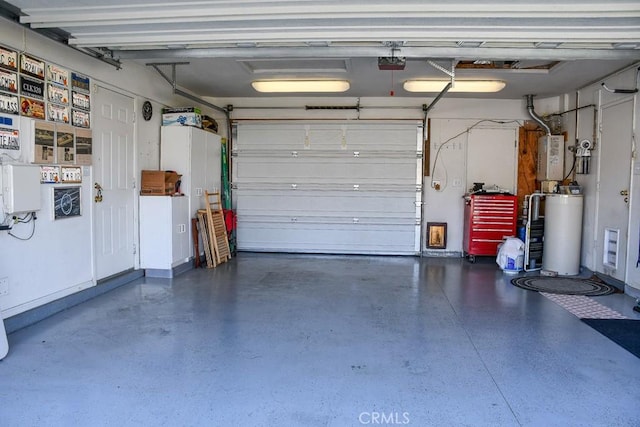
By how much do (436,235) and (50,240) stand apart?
5.65 m

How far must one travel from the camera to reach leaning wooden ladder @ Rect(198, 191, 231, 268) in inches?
248

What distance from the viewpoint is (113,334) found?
346cm

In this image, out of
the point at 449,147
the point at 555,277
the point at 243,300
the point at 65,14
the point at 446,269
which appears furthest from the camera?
the point at 449,147

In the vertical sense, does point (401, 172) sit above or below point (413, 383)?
above

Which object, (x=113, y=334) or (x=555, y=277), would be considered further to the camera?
(x=555, y=277)

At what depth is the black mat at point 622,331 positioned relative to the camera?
3334 millimetres

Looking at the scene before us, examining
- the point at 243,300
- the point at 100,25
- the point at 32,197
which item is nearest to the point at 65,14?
the point at 100,25

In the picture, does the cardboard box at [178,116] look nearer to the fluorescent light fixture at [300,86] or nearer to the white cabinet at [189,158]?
the white cabinet at [189,158]

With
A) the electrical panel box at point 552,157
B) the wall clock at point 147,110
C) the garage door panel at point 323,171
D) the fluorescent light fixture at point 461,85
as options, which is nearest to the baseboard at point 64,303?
the wall clock at point 147,110

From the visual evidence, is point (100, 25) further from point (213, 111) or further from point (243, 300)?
point (213, 111)

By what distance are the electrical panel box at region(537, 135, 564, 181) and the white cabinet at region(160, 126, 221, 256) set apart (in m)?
5.30

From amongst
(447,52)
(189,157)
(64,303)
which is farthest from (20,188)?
(447,52)

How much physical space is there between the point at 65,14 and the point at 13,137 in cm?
106

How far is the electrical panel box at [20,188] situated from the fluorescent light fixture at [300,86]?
3.46 meters
